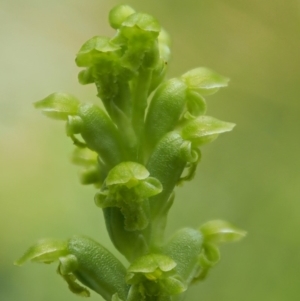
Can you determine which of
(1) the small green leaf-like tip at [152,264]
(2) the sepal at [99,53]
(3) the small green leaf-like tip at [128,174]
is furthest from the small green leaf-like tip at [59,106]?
(1) the small green leaf-like tip at [152,264]

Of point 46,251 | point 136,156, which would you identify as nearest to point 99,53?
point 136,156

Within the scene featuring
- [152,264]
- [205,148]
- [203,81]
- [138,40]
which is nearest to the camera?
[152,264]

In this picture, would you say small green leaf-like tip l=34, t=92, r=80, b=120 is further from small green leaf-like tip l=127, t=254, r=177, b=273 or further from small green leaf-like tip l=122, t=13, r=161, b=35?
small green leaf-like tip l=127, t=254, r=177, b=273

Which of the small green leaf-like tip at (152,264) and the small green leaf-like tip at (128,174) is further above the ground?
the small green leaf-like tip at (128,174)

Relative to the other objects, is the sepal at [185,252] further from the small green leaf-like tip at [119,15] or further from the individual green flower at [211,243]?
the small green leaf-like tip at [119,15]

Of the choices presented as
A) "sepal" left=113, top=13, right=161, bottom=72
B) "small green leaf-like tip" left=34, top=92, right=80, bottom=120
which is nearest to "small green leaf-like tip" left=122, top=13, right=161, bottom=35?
"sepal" left=113, top=13, right=161, bottom=72

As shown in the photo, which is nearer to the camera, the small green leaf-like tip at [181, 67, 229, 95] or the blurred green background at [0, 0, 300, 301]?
the small green leaf-like tip at [181, 67, 229, 95]

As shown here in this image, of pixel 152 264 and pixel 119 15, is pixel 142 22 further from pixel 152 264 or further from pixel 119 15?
pixel 152 264
